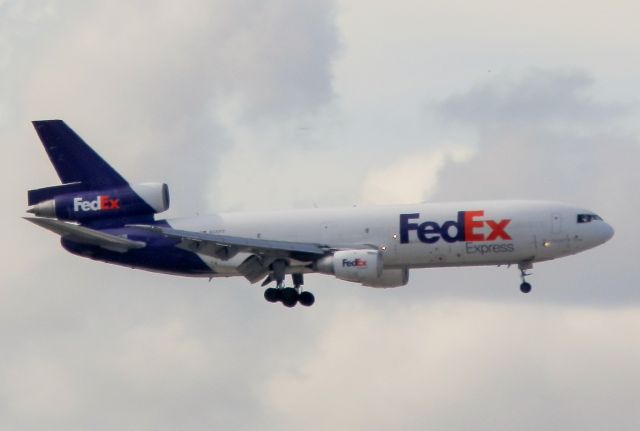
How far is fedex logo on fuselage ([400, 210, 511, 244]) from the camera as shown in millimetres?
100312

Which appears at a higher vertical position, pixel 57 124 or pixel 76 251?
pixel 57 124

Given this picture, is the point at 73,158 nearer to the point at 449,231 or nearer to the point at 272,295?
the point at 272,295

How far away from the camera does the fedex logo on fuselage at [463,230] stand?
3949 inches

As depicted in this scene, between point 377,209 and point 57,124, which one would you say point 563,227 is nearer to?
point 377,209

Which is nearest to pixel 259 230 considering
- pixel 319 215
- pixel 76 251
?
pixel 319 215

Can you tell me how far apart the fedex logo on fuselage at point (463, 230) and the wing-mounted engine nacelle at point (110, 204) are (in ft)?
48.4

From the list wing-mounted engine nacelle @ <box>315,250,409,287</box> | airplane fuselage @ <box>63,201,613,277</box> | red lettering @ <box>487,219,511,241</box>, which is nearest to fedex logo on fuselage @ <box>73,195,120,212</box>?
airplane fuselage @ <box>63,201,613,277</box>

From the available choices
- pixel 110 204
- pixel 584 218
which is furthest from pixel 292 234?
pixel 584 218

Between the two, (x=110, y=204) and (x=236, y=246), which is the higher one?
(x=110, y=204)

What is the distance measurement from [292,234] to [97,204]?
1120 cm

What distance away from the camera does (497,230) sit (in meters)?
100

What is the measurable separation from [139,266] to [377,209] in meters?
13.7

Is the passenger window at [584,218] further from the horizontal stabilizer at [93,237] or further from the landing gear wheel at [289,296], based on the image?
the horizontal stabilizer at [93,237]

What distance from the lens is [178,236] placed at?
99750 millimetres
